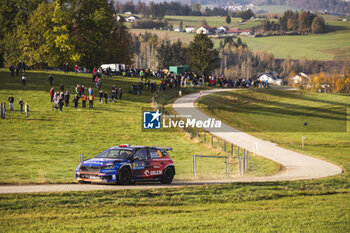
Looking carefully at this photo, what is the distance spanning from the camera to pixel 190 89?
81.2m

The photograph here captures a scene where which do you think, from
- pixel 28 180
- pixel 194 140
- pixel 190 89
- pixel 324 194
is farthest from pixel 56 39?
pixel 324 194

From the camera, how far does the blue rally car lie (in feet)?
61.1

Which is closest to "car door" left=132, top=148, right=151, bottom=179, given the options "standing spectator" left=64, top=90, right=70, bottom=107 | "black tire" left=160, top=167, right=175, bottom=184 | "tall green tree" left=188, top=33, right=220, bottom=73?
"black tire" left=160, top=167, right=175, bottom=184

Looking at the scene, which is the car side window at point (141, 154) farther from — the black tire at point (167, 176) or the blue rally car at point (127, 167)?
the black tire at point (167, 176)

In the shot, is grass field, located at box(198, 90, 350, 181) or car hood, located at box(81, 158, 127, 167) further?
grass field, located at box(198, 90, 350, 181)

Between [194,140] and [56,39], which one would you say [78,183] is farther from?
[56,39]

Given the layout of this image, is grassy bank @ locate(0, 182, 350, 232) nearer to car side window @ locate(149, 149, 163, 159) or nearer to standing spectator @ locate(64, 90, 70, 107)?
car side window @ locate(149, 149, 163, 159)

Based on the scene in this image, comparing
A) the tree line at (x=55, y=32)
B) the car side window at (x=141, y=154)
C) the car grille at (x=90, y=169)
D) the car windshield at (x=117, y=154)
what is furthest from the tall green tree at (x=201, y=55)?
the car grille at (x=90, y=169)

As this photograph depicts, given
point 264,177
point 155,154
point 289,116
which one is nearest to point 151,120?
point 264,177

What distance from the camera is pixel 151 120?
49.9 metres

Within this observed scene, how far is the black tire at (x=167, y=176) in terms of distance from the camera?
20616 mm

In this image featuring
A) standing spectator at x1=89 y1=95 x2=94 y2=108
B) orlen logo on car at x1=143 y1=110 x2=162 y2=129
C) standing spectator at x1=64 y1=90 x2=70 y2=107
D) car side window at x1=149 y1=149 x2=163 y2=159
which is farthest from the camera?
standing spectator at x1=89 y1=95 x2=94 y2=108

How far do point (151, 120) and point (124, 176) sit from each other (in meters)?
30.9

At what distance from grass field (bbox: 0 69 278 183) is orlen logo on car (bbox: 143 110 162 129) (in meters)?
0.68
